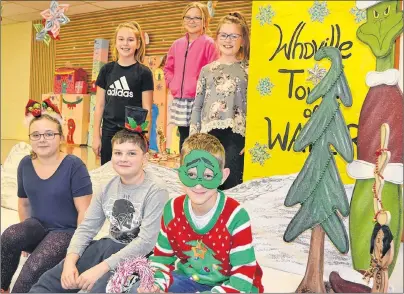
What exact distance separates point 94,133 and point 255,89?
865 millimetres

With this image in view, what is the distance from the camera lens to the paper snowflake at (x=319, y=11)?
5.93ft

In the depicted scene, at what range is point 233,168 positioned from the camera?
2.12 metres

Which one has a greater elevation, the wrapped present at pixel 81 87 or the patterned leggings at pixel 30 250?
the wrapped present at pixel 81 87

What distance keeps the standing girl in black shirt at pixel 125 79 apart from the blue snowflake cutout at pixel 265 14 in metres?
0.60

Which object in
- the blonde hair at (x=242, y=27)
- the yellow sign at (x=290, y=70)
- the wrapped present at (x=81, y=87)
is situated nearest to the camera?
the yellow sign at (x=290, y=70)

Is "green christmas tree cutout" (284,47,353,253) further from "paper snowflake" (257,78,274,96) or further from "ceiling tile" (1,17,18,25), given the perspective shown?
"ceiling tile" (1,17,18,25)

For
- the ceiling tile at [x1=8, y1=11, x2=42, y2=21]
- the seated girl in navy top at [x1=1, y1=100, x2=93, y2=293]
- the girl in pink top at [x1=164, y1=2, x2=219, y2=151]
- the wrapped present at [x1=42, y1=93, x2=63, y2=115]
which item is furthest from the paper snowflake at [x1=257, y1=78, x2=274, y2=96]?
the ceiling tile at [x1=8, y1=11, x2=42, y2=21]

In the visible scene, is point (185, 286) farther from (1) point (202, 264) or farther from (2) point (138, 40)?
(2) point (138, 40)

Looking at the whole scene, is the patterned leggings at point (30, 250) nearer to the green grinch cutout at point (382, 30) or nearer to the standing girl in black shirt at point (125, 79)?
the standing girl in black shirt at point (125, 79)

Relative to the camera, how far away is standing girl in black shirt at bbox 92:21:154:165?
2176 mm

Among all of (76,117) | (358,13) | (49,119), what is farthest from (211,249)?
(76,117)

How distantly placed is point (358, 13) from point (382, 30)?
0.12 metres

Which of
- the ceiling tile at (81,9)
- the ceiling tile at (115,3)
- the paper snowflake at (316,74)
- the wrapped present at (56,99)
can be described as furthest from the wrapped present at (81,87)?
the paper snowflake at (316,74)

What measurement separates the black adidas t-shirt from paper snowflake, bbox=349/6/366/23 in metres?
0.96
